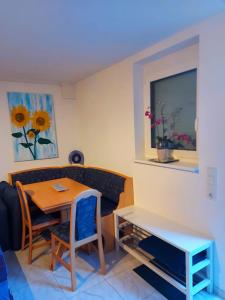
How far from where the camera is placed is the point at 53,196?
2479 mm

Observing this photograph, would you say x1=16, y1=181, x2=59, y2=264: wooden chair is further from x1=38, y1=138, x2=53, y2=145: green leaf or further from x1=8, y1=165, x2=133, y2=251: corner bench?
x1=38, y1=138, x2=53, y2=145: green leaf

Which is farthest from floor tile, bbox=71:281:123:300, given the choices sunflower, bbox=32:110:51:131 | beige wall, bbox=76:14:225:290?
sunflower, bbox=32:110:51:131

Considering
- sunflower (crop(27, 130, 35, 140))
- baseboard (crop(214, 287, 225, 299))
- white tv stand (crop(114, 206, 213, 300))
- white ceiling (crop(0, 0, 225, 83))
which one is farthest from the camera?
sunflower (crop(27, 130, 35, 140))

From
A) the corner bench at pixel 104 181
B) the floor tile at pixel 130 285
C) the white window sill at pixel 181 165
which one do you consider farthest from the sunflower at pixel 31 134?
the floor tile at pixel 130 285

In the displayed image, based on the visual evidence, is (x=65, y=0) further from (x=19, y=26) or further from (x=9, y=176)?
(x=9, y=176)

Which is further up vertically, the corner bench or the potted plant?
the potted plant

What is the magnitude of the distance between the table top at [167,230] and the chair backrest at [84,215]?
1.37ft

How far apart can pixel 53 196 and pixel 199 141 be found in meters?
1.66

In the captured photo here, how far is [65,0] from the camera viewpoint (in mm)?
1372

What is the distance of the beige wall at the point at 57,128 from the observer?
133 inches

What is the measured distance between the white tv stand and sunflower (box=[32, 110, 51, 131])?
6.67 feet

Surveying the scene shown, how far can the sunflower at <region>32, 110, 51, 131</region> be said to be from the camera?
11.9 ft

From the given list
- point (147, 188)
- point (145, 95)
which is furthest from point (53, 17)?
point (147, 188)

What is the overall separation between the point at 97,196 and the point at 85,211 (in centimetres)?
17
